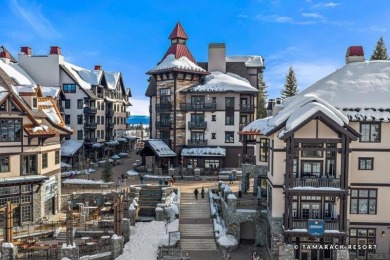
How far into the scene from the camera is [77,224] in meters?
31.8

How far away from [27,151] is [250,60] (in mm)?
40386

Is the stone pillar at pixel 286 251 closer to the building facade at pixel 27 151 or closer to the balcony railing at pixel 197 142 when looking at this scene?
the building facade at pixel 27 151

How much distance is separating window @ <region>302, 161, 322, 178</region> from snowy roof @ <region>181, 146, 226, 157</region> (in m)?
23.6

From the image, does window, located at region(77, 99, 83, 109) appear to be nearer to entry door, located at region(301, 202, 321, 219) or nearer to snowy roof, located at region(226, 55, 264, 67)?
snowy roof, located at region(226, 55, 264, 67)

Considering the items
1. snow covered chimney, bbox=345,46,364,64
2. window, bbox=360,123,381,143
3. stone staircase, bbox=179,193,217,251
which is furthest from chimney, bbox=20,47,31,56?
window, bbox=360,123,381,143

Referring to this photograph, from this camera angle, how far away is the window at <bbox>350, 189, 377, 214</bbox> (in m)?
26.6

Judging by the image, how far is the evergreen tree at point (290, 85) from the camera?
78.7 metres

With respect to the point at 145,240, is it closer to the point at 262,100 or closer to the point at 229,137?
the point at 229,137

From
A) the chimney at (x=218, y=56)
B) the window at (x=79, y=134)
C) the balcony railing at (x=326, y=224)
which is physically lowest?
the balcony railing at (x=326, y=224)

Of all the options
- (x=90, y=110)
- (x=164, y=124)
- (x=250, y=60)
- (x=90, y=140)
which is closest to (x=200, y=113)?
(x=164, y=124)

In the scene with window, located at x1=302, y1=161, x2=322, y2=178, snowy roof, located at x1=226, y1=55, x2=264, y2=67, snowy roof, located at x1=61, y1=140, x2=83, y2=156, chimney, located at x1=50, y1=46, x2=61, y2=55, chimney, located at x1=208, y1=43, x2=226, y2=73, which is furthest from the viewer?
snowy roof, located at x1=226, y1=55, x2=264, y2=67

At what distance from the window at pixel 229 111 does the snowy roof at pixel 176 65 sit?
638 cm

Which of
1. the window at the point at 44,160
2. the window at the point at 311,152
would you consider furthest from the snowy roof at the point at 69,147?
the window at the point at 311,152

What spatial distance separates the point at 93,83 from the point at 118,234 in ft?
133
